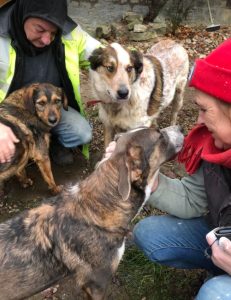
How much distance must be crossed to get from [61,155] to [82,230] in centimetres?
234

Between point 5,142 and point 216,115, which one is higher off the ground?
point 216,115

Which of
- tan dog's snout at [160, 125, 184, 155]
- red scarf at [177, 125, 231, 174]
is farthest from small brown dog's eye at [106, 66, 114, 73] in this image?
red scarf at [177, 125, 231, 174]

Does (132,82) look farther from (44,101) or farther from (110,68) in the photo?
(44,101)

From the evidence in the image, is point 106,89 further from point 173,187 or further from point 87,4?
point 87,4

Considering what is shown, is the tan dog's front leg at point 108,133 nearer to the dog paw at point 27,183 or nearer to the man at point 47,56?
the man at point 47,56

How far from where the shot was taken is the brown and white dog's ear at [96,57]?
14.9ft

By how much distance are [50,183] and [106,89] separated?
127cm

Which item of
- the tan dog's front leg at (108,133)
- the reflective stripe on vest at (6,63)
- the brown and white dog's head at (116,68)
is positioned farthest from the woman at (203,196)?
the tan dog's front leg at (108,133)

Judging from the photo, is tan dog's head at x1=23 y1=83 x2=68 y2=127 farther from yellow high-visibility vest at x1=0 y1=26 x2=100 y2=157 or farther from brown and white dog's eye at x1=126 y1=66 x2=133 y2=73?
brown and white dog's eye at x1=126 y1=66 x2=133 y2=73

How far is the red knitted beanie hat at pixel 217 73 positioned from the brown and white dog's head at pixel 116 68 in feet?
7.20

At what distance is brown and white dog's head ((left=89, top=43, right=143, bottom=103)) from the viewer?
4.49m

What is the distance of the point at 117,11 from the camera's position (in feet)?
28.7

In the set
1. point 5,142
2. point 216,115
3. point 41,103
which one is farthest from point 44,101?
point 216,115

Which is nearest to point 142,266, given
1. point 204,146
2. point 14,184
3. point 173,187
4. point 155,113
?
point 173,187
